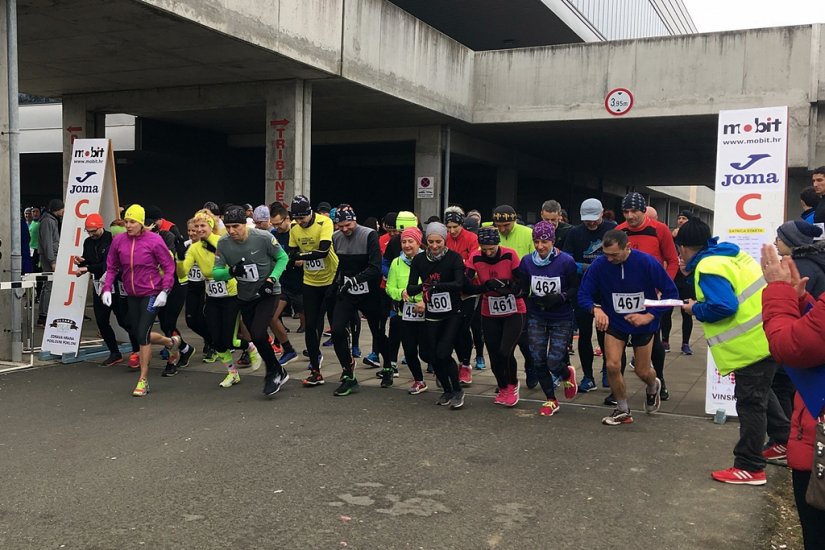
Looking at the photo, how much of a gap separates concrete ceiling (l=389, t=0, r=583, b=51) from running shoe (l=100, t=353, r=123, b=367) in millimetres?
16032

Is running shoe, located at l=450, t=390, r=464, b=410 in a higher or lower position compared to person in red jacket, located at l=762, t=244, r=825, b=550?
lower

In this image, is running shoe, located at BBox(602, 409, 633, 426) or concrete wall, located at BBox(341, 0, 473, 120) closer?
running shoe, located at BBox(602, 409, 633, 426)

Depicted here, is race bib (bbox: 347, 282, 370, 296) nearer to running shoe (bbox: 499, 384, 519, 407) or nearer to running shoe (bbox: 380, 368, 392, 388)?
running shoe (bbox: 380, 368, 392, 388)

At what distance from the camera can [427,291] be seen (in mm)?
6988

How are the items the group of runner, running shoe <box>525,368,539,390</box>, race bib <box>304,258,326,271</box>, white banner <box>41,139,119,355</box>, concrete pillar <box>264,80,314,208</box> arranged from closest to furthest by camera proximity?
the group of runner
race bib <box>304,258,326,271</box>
running shoe <box>525,368,539,390</box>
white banner <box>41,139,119,355</box>
concrete pillar <box>264,80,314,208</box>

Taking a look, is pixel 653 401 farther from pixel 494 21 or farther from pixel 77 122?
pixel 494 21

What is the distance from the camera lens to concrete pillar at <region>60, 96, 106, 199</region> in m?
17.8

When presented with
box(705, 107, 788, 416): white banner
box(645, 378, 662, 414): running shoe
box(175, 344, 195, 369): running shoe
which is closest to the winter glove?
box(175, 344, 195, 369): running shoe

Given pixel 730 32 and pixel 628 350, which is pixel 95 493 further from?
pixel 730 32

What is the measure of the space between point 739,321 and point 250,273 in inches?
182

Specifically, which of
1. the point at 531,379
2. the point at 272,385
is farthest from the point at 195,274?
the point at 531,379

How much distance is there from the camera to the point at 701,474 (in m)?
5.27

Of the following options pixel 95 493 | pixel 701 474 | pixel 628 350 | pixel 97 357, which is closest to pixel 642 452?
pixel 701 474

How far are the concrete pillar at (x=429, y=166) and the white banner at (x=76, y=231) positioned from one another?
10715 millimetres
